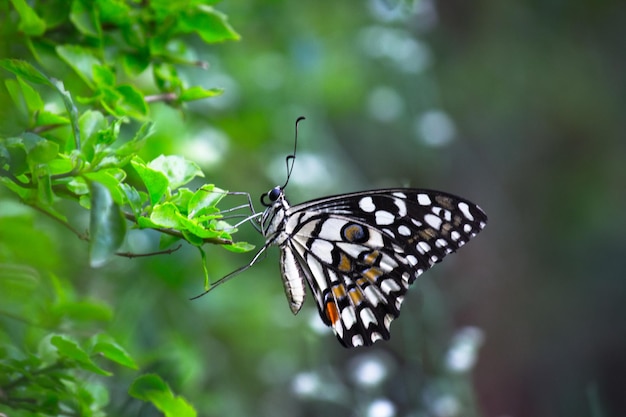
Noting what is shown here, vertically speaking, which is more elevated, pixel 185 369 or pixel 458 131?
pixel 458 131

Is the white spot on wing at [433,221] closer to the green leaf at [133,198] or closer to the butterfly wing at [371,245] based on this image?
the butterfly wing at [371,245]

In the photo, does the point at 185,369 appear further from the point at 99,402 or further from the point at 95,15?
the point at 95,15

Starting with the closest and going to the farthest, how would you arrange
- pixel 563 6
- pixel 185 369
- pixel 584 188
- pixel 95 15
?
1. pixel 95 15
2. pixel 185 369
3. pixel 563 6
4. pixel 584 188

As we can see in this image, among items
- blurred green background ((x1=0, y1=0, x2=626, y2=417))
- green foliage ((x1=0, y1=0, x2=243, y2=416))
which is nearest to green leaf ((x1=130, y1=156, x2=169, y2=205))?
green foliage ((x1=0, y1=0, x2=243, y2=416))

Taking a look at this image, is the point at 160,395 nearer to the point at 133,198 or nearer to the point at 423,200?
the point at 133,198

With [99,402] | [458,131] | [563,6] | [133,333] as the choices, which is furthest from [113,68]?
[563,6]

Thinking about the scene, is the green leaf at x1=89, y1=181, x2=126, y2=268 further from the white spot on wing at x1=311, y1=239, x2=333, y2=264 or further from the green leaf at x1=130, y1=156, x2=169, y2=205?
the white spot on wing at x1=311, y1=239, x2=333, y2=264

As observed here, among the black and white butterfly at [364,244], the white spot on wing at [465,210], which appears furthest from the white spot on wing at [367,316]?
the white spot on wing at [465,210]

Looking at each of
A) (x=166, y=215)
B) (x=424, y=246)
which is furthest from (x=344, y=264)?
(x=166, y=215)
